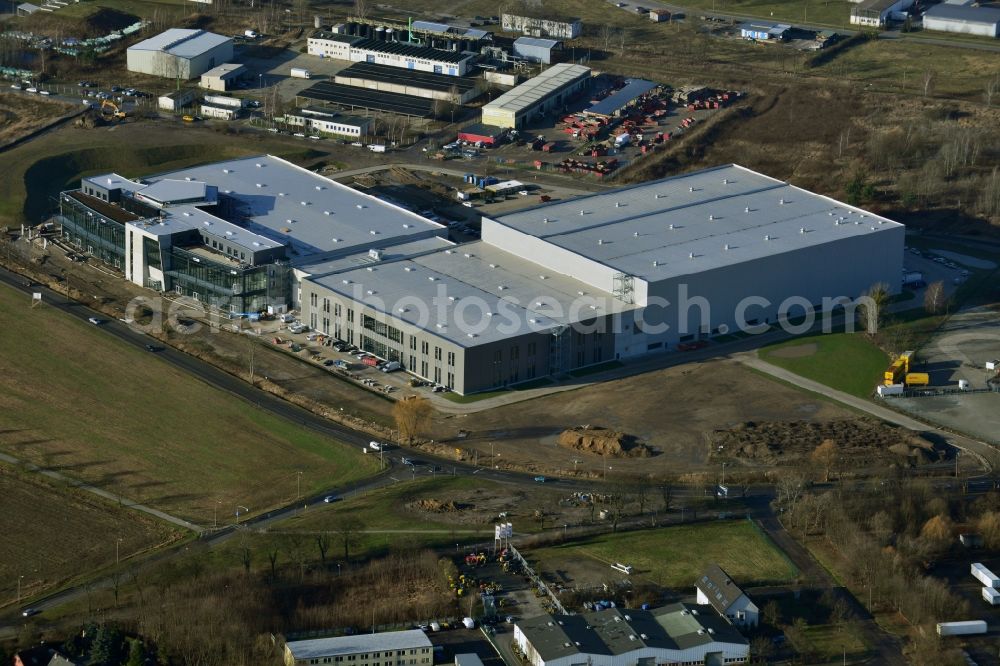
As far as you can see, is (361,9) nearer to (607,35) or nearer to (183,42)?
(183,42)

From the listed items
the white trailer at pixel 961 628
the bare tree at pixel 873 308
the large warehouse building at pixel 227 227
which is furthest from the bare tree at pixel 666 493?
the large warehouse building at pixel 227 227

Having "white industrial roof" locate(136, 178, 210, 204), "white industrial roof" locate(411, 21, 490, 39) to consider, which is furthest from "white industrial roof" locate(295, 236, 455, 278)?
"white industrial roof" locate(411, 21, 490, 39)

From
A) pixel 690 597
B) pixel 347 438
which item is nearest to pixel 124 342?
pixel 347 438

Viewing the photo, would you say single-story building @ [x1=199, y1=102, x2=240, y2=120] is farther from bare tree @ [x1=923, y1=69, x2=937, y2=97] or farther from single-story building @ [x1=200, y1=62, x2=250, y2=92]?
→ bare tree @ [x1=923, y1=69, x2=937, y2=97]

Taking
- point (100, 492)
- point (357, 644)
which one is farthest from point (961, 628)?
point (100, 492)

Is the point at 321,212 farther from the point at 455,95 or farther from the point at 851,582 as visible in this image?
the point at 851,582

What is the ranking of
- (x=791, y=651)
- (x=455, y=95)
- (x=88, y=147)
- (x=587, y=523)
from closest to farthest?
(x=791, y=651) < (x=587, y=523) < (x=88, y=147) < (x=455, y=95)
